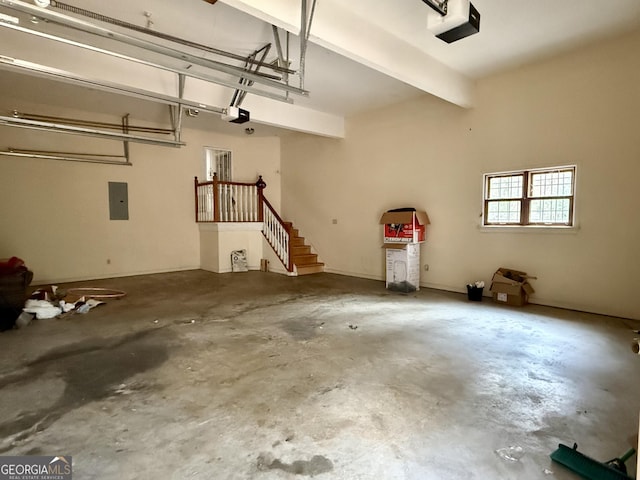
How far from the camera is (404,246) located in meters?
6.43

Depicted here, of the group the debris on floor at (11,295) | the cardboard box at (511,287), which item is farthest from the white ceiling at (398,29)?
the cardboard box at (511,287)

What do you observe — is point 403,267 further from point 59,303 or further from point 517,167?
point 59,303

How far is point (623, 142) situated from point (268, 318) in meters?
5.37

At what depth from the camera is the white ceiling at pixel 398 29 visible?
3.84 metres

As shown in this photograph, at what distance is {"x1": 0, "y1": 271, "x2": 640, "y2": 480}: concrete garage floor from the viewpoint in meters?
1.90

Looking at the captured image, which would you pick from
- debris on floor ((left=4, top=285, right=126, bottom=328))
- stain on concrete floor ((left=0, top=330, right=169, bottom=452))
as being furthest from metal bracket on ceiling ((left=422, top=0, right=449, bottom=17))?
debris on floor ((left=4, top=285, right=126, bottom=328))

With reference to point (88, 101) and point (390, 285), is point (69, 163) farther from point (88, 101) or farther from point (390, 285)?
point (390, 285)

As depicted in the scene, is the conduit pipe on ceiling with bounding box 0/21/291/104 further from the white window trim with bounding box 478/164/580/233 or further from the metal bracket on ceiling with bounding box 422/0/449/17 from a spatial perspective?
the white window trim with bounding box 478/164/580/233

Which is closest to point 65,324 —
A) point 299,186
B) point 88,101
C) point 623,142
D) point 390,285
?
point 88,101

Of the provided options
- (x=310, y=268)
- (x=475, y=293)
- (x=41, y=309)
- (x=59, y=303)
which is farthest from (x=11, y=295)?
(x=475, y=293)

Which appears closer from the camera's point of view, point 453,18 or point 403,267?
point 453,18

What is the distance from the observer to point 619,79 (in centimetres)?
455

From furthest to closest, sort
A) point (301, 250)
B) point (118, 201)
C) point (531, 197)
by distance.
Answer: point (301, 250) < point (118, 201) < point (531, 197)

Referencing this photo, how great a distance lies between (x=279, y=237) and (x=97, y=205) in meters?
4.23
